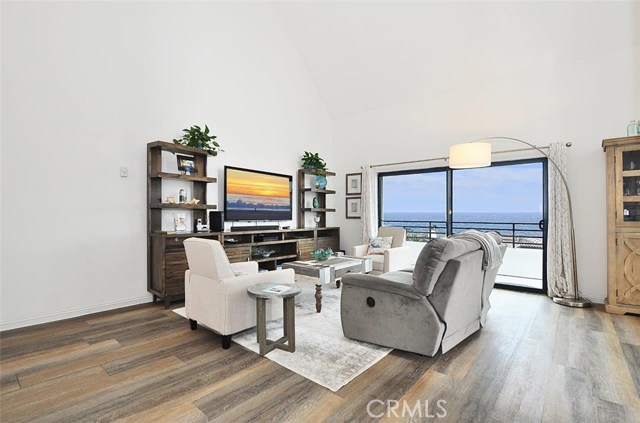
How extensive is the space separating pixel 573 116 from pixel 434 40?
7.07 feet

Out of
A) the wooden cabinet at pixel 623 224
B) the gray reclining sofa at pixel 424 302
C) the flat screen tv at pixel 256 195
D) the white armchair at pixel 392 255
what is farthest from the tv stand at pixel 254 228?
the wooden cabinet at pixel 623 224

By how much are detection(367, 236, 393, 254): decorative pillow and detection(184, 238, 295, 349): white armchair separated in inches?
99.6

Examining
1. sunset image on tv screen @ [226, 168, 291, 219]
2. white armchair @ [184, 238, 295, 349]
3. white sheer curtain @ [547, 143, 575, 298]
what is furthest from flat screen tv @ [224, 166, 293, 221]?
white sheer curtain @ [547, 143, 575, 298]

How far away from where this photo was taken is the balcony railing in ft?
18.1

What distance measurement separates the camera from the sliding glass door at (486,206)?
477 centimetres

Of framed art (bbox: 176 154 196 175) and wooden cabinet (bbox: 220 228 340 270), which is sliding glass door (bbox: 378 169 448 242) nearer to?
wooden cabinet (bbox: 220 228 340 270)

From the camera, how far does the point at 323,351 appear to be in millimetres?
2561

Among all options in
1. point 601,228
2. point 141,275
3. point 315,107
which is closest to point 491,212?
point 601,228

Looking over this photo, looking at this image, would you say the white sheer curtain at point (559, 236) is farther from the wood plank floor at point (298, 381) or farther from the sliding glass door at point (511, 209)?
the wood plank floor at point (298, 381)

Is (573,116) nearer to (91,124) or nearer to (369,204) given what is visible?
(369,204)

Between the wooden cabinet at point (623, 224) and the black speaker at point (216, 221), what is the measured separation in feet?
15.2

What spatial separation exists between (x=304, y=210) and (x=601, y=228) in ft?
14.2

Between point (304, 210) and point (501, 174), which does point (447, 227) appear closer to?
point (501, 174)

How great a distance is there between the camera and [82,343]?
2795mm
